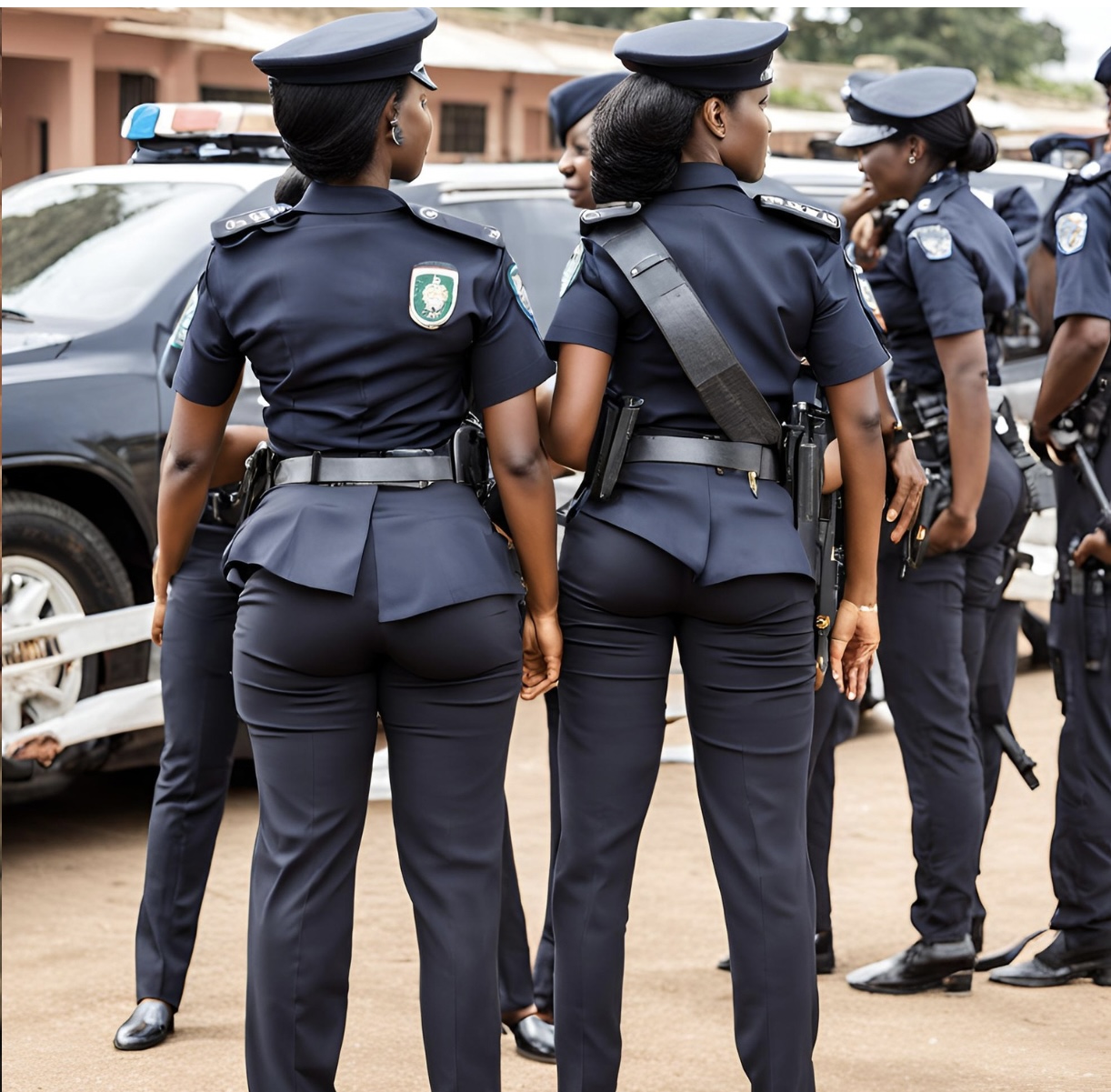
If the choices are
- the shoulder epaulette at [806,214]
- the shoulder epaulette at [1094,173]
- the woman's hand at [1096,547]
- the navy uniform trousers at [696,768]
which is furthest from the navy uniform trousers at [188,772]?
the shoulder epaulette at [1094,173]

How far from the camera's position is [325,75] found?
258 cm

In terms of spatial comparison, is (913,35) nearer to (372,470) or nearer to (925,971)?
(925,971)

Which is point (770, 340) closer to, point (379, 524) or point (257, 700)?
point (379, 524)

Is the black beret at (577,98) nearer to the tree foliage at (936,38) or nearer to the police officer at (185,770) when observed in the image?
the police officer at (185,770)

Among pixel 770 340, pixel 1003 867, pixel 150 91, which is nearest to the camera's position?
pixel 770 340

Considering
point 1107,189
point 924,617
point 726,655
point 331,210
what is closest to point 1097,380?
point 1107,189

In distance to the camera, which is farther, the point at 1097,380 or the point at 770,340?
the point at 1097,380

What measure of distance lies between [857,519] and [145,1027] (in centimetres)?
193

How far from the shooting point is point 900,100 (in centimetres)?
388

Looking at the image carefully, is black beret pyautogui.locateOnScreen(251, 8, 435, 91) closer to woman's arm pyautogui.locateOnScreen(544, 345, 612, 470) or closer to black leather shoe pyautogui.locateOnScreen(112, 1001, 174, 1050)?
woman's arm pyautogui.locateOnScreen(544, 345, 612, 470)

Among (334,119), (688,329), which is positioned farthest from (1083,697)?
(334,119)

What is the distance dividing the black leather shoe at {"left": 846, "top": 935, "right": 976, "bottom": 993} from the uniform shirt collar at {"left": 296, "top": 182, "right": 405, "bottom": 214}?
2.33 m

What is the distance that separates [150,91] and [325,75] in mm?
13531

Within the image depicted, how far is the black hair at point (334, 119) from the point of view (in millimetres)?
2602
